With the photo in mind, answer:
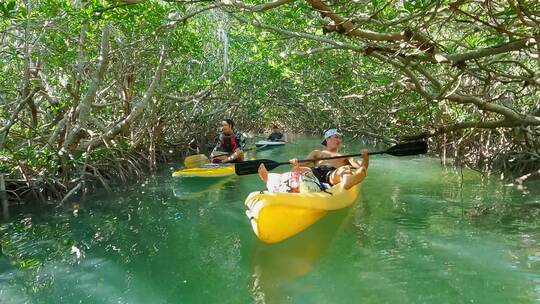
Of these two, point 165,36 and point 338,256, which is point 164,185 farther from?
point 338,256

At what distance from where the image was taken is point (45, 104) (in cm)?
909

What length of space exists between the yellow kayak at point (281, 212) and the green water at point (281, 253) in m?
0.19

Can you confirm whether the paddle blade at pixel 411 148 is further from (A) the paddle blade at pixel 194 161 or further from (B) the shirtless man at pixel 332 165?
(A) the paddle blade at pixel 194 161

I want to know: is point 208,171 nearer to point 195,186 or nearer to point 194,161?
point 195,186

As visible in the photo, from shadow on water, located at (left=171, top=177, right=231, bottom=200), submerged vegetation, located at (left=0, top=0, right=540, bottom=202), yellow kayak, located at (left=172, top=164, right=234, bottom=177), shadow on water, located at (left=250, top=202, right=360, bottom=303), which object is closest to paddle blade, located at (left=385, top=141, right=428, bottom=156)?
submerged vegetation, located at (left=0, top=0, right=540, bottom=202)

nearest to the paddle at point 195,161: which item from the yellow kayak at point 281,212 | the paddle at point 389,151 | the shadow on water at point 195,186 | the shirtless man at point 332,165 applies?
the shadow on water at point 195,186

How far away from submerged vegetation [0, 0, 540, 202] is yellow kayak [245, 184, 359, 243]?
4.99 ft

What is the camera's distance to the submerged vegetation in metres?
4.79

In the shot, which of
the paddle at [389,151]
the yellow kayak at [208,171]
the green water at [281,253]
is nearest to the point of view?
the green water at [281,253]

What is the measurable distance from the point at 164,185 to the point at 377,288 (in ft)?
20.5

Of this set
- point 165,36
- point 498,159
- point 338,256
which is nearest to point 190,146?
point 165,36

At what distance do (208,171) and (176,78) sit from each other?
10.3 feet

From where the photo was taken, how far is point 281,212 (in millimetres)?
4379

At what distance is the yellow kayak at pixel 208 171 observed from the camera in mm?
8789
